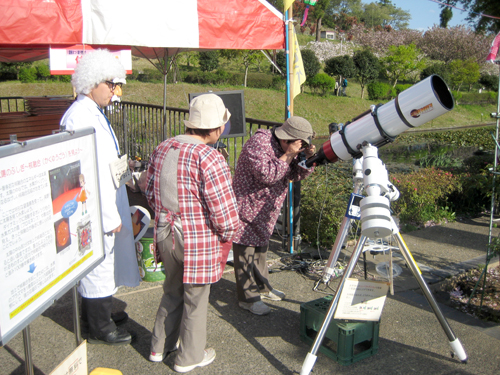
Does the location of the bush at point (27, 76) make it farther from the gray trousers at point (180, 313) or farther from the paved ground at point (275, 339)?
the gray trousers at point (180, 313)

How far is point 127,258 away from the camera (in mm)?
3123

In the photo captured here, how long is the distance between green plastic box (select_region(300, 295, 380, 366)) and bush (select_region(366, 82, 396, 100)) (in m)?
30.3

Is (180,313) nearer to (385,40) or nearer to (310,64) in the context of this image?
(310,64)

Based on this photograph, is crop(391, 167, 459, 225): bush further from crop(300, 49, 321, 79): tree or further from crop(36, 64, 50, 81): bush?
crop(300, 49, 321, 79): tree

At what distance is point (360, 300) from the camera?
2.67 metres

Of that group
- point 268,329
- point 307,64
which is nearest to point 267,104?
point 307,64

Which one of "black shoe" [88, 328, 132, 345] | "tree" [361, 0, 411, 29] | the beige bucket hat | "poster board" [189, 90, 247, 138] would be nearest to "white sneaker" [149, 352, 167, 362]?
"black shoe" [88, 328, 132, 345]

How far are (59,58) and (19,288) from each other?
2.75 metres

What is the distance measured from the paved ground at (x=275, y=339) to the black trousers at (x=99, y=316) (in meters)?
0.12

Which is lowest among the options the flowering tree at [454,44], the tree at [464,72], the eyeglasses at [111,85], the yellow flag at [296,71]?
the eyeglasses at [111,85]

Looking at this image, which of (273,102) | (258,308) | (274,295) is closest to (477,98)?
(273,102)

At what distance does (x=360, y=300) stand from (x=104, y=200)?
173 cm

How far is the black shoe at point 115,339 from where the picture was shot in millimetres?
2971

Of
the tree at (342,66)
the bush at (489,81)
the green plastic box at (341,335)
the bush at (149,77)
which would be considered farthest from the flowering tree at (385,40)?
the green plastic box at (341,335)
